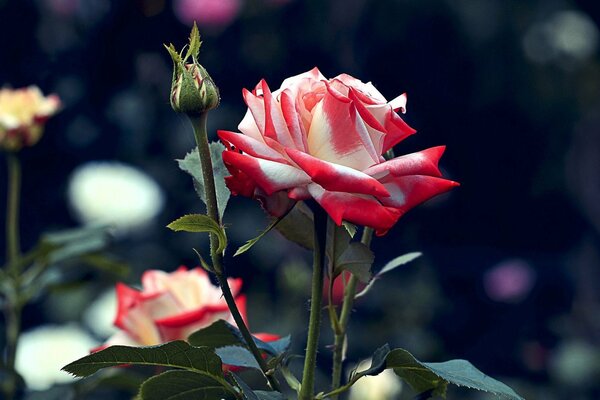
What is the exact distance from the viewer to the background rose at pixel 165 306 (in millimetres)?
575

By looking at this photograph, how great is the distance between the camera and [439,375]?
444 millimetres

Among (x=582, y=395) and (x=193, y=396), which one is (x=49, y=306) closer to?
(x=582, y=395)

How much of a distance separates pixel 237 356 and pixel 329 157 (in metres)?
0.12

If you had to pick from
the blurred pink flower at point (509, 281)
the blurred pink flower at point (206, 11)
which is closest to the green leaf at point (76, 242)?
the blurred pink flower at point (206, 11)

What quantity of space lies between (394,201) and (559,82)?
7.08ft

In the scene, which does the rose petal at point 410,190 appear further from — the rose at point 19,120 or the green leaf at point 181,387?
the rose at point 19,120

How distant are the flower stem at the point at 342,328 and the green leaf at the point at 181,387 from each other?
5 centimetres

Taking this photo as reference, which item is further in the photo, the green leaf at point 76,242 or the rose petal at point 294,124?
the green leaf at point 76,242

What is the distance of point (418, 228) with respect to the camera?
253 cm

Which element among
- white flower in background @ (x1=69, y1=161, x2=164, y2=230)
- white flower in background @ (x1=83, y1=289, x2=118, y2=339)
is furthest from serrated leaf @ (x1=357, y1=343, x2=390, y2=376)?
white flower in background @ (x1=69, y1=161, x2=164, y2=230)

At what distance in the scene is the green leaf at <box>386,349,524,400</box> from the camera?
445mm

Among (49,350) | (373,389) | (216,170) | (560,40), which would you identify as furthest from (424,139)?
(216,170)

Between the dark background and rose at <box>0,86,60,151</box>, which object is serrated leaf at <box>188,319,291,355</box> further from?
the dark background

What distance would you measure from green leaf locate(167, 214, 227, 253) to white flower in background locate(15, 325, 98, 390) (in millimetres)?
881
